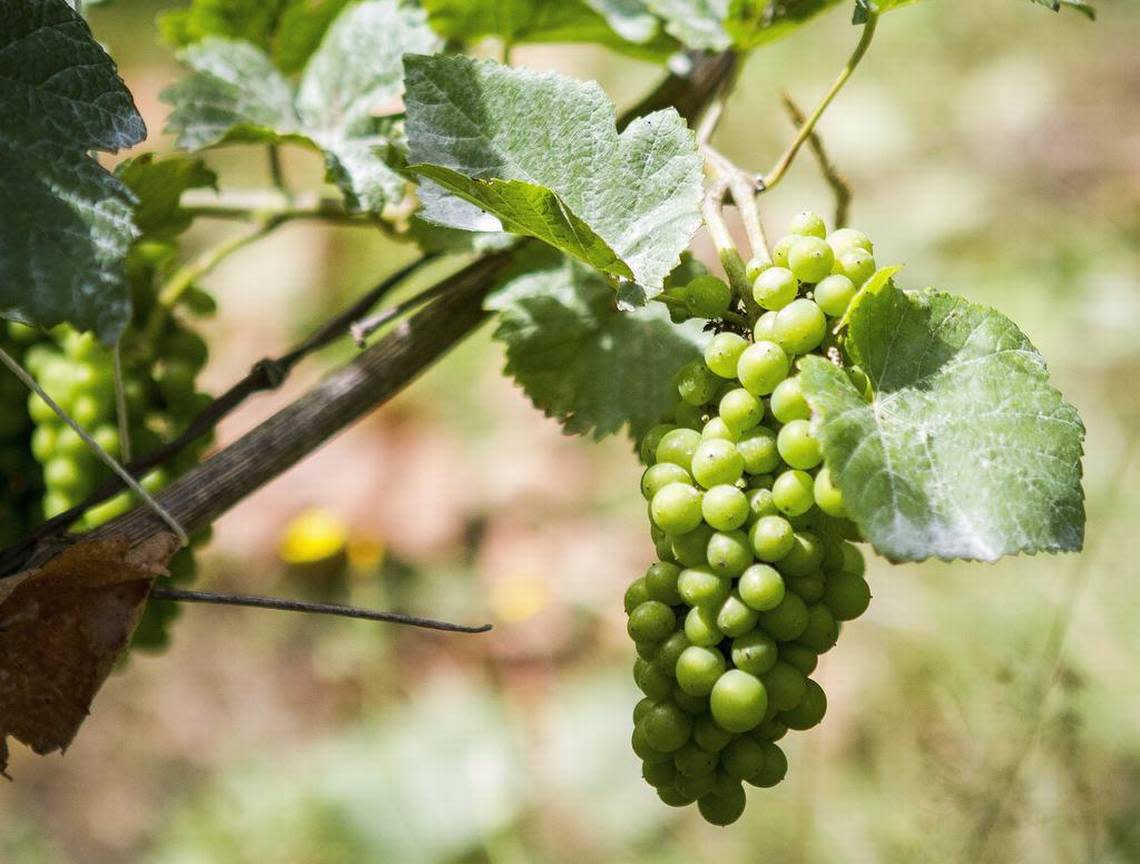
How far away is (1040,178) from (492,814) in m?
1.83

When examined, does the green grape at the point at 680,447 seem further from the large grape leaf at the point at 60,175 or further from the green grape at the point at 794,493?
the large grape leaf at the point at 60,175

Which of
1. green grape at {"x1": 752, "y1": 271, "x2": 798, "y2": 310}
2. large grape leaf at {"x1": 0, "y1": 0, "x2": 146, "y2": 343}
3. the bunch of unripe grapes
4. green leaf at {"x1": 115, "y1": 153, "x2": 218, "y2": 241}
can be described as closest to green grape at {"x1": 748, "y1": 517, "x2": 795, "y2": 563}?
the bunch of unripe grapes

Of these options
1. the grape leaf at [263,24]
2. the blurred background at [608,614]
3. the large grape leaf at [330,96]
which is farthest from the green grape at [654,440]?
the blurred background at [608,614]

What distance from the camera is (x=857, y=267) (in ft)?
1.65

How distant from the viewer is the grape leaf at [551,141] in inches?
21.0

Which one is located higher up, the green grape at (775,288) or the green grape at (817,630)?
the green grape at (775,288)

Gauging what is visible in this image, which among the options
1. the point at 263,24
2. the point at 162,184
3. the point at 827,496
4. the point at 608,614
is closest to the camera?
the point at 827,496

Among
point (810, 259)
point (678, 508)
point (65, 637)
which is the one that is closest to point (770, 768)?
point (678, 508)

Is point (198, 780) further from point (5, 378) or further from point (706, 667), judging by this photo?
point (706, 667)

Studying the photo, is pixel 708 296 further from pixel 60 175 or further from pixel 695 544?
pixel 60 175

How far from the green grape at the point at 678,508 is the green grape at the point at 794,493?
0.12 feet

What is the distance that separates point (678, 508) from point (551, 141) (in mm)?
203

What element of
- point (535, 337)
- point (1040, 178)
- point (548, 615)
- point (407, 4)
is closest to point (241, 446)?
point (535, 337)

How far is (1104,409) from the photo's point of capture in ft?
6.49
